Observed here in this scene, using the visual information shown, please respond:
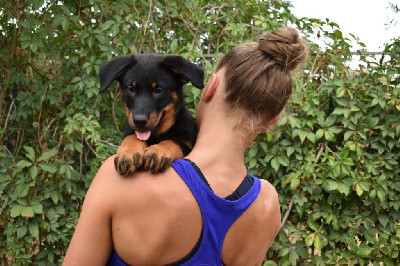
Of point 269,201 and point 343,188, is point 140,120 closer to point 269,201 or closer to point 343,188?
point 269,201

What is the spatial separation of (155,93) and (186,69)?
17 centimetres

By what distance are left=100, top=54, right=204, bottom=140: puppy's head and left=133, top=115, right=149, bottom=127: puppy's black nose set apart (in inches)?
1.5

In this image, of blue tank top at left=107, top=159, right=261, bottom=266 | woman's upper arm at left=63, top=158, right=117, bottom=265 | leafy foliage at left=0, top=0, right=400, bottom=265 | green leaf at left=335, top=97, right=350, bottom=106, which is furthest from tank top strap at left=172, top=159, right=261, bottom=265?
green leaf at left=335, top=97, right=350, bottom=106

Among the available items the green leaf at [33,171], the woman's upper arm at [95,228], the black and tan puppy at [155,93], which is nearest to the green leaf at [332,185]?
the black and tan puppy at [155,93]

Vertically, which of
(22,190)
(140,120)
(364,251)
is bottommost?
(364,251)

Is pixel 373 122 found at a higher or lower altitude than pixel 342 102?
lower

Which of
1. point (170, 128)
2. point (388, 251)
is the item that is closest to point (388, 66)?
point (388, 251)

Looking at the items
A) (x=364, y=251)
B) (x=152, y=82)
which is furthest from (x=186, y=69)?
(x=364, y=251)

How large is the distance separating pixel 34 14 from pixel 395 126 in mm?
3214

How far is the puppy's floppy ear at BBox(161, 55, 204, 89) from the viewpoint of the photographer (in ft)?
6.39

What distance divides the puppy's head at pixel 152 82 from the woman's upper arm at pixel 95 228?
56cm

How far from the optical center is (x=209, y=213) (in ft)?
4.71

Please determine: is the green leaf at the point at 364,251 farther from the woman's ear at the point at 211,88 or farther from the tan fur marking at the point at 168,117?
the woman's ear at the point at 211,88

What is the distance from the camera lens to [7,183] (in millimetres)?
3488
